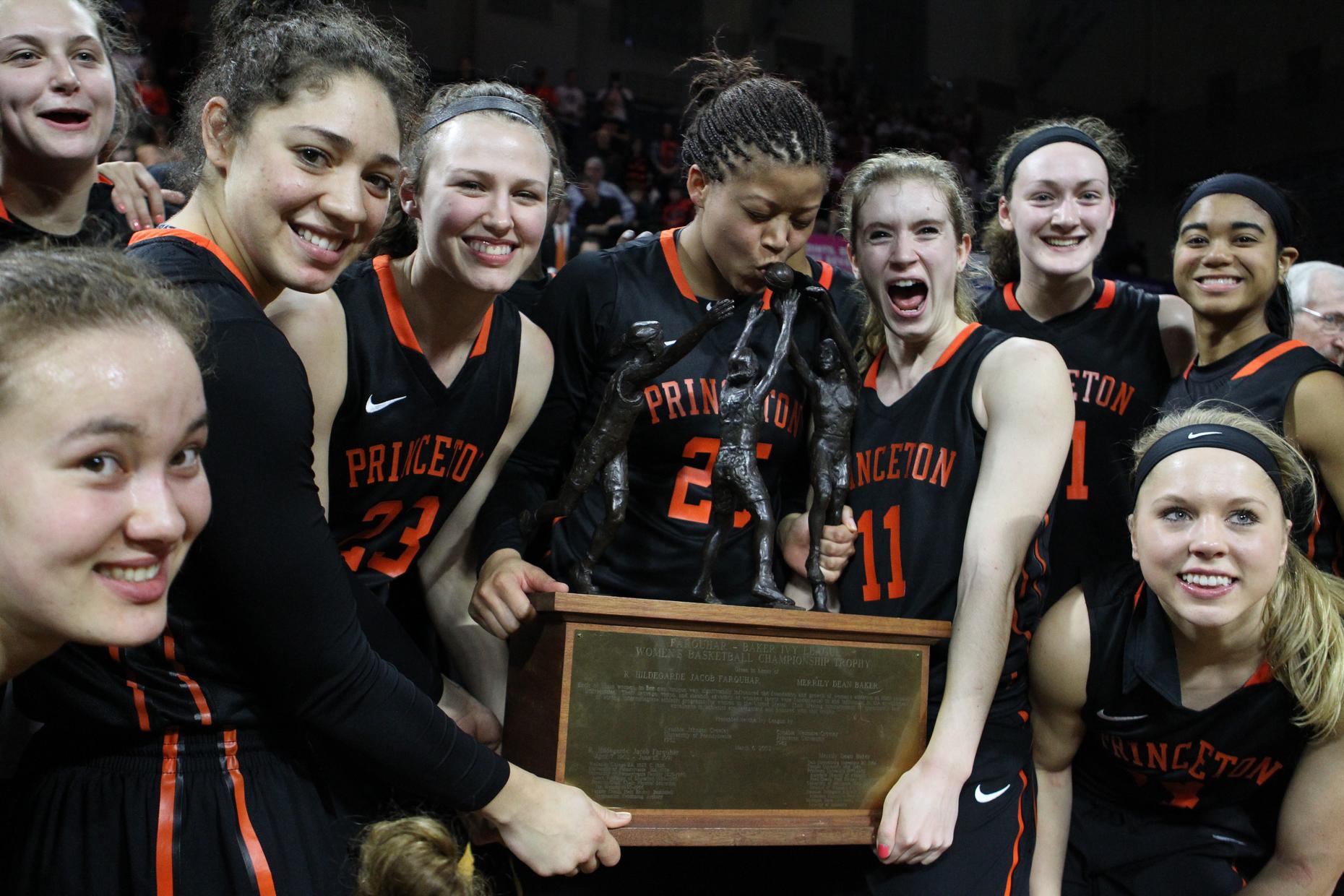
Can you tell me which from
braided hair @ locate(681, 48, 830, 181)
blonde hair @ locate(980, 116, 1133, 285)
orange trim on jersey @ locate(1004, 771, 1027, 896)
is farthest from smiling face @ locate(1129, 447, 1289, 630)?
blonde hair @ locate(980, 116, 1133, 285)

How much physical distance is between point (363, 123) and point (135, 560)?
0.83 m

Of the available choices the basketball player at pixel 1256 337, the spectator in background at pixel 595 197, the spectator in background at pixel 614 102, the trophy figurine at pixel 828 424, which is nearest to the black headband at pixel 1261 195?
the basketball player at pixel 1256 337

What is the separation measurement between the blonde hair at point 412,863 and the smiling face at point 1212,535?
158 centimetres

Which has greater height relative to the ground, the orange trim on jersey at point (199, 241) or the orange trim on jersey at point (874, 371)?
the orange trim on jersey at point (199, 241)

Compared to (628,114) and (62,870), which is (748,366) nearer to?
(62,870)

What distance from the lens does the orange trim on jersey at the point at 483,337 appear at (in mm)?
2303

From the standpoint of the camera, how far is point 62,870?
1505 mm

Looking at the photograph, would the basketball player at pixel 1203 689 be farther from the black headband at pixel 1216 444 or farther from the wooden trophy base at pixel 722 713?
the wooden trophy base at pixel 722 713

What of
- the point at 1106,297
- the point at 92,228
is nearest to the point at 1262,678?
the point at 1106,297

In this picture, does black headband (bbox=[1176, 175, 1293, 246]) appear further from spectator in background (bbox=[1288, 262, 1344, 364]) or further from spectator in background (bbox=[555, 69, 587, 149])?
spectator in background (bbox=[555, 69, 587, 149])

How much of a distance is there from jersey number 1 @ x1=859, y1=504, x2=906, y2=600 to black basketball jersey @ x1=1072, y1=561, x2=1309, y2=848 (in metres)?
0.54

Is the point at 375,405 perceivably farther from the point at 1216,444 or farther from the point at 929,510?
the point at 1216,444

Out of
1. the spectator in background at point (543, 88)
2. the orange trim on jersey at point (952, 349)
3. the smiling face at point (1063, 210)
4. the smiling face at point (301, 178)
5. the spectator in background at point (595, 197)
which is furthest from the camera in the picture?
the spectator in background at point (543, 88)

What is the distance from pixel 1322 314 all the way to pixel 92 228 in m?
4.17
